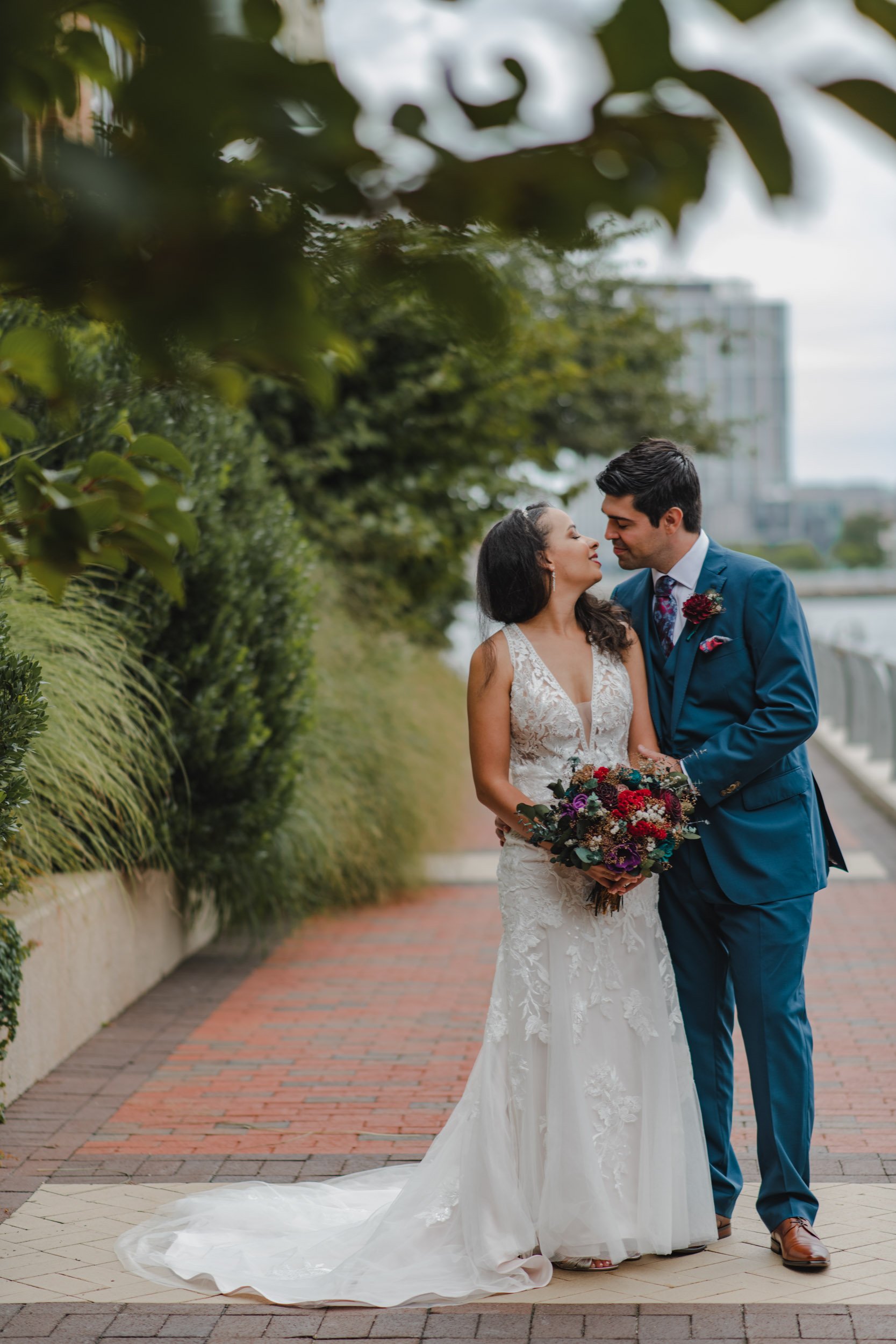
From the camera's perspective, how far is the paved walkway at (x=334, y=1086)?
3.78 meters

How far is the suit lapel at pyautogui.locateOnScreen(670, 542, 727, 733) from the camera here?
419cm

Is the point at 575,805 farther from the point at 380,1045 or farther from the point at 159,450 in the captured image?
the point at 380,1045

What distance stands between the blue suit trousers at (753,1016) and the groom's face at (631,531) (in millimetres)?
875

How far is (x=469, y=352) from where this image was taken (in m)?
1.37

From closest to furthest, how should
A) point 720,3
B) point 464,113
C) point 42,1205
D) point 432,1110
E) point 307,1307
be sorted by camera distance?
1. point 720,3
2. point 464,113
3. point 307,1307
4. point 42,1205
5. point 432,1110

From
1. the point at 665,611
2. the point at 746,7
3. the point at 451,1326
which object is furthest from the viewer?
the point at 665,611

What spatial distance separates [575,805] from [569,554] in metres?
0.78

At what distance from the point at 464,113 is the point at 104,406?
525mm

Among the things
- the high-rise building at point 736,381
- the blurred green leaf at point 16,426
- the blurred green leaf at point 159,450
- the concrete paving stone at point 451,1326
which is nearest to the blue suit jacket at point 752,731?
the concrete paving stone at point 451,1326

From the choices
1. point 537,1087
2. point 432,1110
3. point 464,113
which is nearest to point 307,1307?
point 537,1087

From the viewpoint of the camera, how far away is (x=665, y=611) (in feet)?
14.3

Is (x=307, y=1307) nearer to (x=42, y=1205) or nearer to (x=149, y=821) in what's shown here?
(x=42, y=1205)

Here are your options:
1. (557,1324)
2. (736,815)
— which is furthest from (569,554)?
(557,1324)

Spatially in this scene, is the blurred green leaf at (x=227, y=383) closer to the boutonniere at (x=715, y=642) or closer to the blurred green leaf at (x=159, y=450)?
the blurred green leaf at (x=159, y=450)
